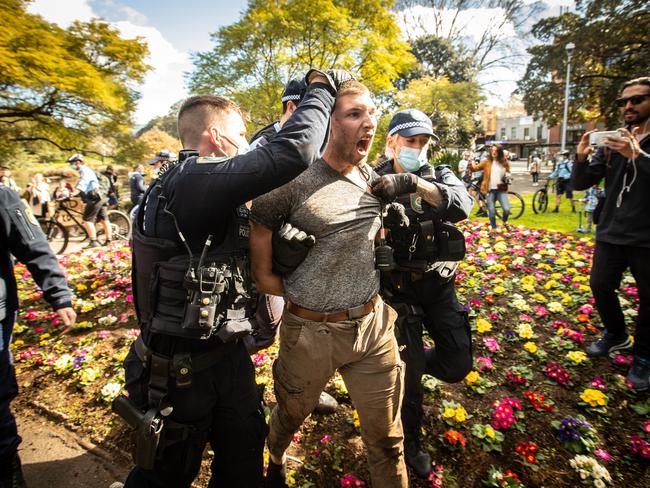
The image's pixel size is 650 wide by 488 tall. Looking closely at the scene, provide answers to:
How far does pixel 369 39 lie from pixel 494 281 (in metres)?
12.3

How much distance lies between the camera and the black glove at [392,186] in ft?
6.29

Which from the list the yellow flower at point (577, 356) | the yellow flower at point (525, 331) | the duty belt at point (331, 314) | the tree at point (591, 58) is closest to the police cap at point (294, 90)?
the duty belt at point (331, 314)

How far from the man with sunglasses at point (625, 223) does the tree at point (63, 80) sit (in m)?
10.1

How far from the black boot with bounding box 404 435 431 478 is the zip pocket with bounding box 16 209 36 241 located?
8.90 ft

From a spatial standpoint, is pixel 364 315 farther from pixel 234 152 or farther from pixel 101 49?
pixel 101 49

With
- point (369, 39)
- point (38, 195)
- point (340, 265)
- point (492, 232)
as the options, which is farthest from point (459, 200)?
point (38, 195)

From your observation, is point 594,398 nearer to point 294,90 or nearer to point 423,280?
point 423,280

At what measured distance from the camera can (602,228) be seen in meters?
3.18

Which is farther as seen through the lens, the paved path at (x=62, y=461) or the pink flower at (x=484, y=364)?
the pink flower at (x=484, y=364)

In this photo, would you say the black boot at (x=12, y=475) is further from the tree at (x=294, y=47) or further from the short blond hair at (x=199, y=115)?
the tree at (x=294, y=47)

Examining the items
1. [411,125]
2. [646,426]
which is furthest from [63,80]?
[646,426]

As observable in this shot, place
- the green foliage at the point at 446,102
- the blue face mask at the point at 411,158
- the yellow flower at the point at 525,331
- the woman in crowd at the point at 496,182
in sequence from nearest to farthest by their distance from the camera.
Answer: the blue face mask at the point at 411,158 → the yellow flower at the point at 525,331 → the woman in crowd at the point at 496,182 → the green foliage at the point at 446,102

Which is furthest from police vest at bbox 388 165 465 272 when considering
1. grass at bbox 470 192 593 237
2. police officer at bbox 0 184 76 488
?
grass at bbox 470 192 593 237

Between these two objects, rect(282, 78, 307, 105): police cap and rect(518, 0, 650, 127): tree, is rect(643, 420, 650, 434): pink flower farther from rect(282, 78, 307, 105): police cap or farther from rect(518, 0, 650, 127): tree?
rect(518, 0, 650, 127): tree
